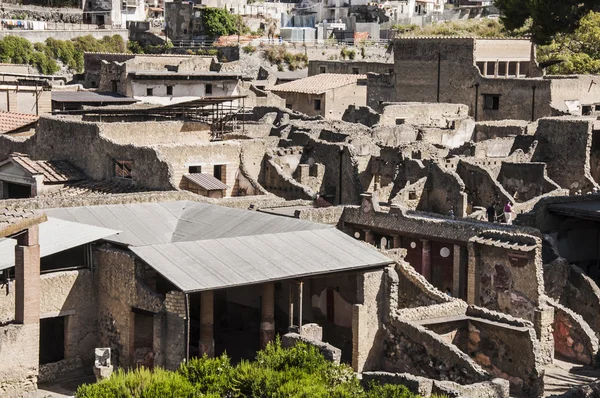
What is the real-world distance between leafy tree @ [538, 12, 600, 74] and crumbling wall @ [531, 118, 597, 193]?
2332 centimetres

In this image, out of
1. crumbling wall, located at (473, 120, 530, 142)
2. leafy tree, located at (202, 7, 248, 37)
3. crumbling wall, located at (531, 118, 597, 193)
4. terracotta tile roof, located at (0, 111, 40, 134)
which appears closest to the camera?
terracotta tile roof, located at (0, 111, 40, 134)

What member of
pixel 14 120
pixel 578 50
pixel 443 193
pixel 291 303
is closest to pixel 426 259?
pixel 443 193

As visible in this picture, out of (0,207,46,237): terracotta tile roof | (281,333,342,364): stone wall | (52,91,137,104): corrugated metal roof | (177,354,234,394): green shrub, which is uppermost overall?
(52,91,137,104): corrugated metal roof

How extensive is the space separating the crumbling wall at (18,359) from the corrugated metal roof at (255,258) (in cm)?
309

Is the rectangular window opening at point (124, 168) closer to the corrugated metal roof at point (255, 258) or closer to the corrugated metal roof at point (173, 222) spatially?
the corrugated metal roof at point (173, 222)

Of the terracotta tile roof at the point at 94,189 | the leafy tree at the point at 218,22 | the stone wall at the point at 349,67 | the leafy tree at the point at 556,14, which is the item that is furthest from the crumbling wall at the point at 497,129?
the leafy tree at the point at 218,22

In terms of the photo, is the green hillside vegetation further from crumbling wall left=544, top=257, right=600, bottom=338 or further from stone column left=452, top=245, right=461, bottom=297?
crumbling wall left=544, top=257, right=600, bottom=338

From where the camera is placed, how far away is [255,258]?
29.0 meters

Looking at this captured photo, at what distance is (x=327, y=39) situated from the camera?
99438 millimetres

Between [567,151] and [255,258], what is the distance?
950 inches

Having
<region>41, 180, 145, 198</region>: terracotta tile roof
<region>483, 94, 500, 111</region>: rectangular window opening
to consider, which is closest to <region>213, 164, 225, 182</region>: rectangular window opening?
<region>41, 180, 145, 198</region>: terracotta tile roof

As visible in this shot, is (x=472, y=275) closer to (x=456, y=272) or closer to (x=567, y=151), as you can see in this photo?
(x=456, y=272)

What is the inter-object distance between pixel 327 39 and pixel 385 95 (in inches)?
1271

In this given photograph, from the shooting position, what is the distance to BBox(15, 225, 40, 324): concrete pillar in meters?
27.4
